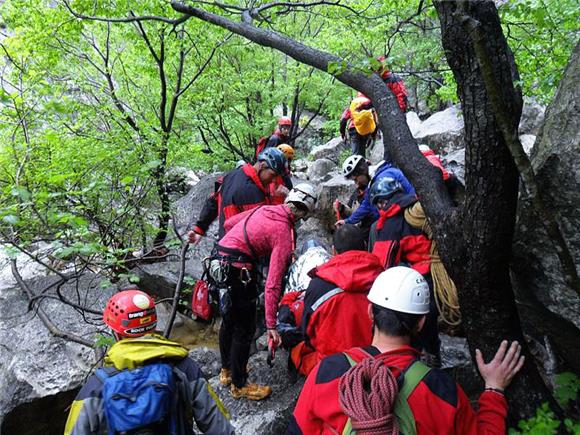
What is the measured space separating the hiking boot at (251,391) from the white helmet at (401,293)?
261 cm

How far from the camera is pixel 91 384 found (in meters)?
2.32

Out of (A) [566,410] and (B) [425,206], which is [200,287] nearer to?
(B) [425,206]

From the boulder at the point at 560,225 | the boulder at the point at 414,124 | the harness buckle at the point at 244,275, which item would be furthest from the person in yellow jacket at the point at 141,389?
the boulder at the point at 414,124

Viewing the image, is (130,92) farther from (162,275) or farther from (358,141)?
(358,141)

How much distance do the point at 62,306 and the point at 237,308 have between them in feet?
12.9

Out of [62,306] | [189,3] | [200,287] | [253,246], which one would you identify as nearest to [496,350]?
[253,246]

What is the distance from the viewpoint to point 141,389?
2.22m

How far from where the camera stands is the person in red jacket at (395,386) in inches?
67.5

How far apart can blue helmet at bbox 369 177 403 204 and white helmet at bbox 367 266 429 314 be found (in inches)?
75.2

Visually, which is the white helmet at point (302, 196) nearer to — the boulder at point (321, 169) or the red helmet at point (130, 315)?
the red helmet at point (130, 315)

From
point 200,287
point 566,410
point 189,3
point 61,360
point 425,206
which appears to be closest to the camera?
point 566,410

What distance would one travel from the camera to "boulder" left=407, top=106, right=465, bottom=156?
34.9 ft

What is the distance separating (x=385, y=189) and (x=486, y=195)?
1.97m

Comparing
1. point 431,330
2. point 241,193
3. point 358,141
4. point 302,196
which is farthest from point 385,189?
point 358,141
